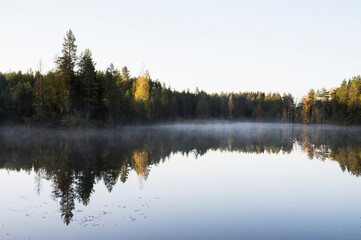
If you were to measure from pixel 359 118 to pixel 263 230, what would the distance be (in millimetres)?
102403

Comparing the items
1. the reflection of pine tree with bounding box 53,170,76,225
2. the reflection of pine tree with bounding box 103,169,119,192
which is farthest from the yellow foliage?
the reflection of pine tree with bounding box 53,170,76,225

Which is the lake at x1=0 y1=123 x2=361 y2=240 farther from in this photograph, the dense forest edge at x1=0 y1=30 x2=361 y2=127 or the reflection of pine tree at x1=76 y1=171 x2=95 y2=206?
the dense forest edge at x1=0 y1=30 x2=361 y2=127

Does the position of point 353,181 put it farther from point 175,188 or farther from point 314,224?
point 175,188

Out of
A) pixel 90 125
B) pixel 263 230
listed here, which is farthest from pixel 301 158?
pixel 90 125

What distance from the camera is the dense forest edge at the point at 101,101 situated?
173 feet

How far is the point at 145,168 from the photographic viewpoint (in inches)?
782

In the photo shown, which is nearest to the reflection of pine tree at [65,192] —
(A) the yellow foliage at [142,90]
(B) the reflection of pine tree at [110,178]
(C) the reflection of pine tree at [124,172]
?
(B) the reflection of pine tree at [110,178]

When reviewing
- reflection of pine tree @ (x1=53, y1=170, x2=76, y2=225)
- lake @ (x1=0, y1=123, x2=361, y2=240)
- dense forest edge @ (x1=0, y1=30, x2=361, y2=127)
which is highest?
dense forest edge @ (x1=0, y1=30, x2=361, y2=127)

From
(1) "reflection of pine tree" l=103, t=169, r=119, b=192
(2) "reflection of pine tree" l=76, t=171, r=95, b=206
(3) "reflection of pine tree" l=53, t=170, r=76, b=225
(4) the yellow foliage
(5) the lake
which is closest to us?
(5) the lake

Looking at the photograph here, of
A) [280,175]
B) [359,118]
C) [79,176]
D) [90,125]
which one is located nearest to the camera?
[79,176]

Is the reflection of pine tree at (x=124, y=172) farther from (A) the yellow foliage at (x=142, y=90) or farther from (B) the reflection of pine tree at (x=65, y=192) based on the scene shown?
(A) the yellow foliage at (x=142, y=90)

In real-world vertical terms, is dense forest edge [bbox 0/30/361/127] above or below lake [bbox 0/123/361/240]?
above

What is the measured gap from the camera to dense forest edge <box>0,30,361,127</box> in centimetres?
5269

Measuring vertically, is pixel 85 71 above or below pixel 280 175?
above
